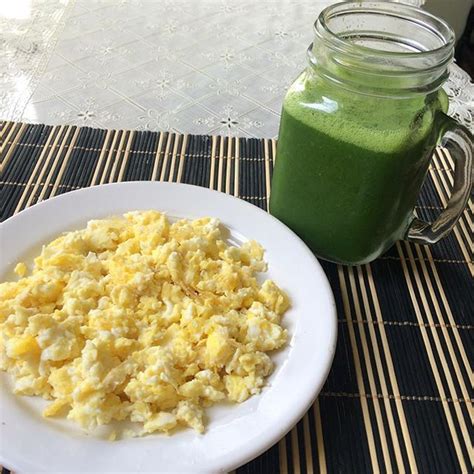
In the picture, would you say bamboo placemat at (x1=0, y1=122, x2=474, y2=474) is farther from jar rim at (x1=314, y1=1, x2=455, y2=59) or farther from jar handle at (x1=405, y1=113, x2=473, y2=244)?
jar rim at (x1=314, y1=1, x2=455, y2=59)

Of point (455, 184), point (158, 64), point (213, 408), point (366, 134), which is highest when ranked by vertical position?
point (366, 134)

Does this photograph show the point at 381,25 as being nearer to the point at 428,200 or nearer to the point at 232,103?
the point at 428,200

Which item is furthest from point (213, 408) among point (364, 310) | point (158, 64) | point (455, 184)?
point (158, 64)

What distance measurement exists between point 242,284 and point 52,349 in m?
0.32

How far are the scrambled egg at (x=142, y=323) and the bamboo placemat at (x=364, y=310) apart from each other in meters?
0.12

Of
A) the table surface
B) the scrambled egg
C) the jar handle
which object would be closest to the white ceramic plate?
the scrambled egg

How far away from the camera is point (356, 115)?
33.3 inches

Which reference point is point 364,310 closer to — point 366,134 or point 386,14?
point 366,134

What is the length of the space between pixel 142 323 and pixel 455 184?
61cm

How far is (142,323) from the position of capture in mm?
795

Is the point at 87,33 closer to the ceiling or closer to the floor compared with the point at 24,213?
closer to the floor

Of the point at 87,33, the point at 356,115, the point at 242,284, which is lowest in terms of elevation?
the point at 87,33

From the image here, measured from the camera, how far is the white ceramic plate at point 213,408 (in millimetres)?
632

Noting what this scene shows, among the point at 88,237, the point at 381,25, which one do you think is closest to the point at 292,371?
the point at 88,237
